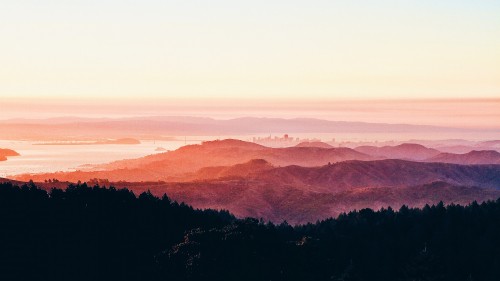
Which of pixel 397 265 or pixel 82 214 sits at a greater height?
pixel 82 214

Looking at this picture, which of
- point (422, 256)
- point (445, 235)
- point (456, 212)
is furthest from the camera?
point (456, 212)

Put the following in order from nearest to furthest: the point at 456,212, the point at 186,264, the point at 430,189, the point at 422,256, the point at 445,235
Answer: the point at 186,264 → the point at 422,256 → the point at 445,235 → the point at 456,212 → the point at 430,189

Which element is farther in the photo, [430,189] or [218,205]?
[430,189]

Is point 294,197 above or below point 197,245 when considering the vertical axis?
below

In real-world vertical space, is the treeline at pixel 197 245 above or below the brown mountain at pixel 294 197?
above

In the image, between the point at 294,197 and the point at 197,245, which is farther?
the point at 294,197

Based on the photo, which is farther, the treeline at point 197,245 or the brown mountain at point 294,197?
the brown mountain at point 294,197

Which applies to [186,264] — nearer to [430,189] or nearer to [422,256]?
[422,256]

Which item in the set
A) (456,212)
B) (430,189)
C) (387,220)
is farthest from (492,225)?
(430,189)
